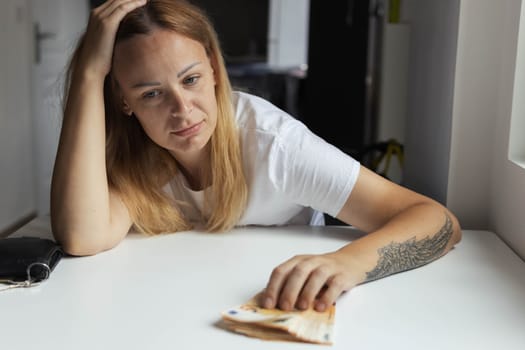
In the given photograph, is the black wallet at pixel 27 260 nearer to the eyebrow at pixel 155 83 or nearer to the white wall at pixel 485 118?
the eyebrow at pixel 155 83

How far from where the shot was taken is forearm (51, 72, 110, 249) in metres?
1.17

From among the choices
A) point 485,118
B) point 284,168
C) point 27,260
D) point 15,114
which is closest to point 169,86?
point 284,168

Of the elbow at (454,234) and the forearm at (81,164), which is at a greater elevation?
the forearm at (81,164)

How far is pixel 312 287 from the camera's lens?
873 millimetres

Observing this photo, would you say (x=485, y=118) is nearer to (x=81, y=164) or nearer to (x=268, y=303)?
(x=268, y=303)

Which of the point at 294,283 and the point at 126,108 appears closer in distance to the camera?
the point at 294,283

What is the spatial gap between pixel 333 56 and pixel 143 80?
383 cm

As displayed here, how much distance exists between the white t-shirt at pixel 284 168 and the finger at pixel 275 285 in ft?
1.06

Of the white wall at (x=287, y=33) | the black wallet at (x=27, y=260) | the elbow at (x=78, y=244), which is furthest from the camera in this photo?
the white wall at (x=287, y=33)

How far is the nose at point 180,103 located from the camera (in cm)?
114

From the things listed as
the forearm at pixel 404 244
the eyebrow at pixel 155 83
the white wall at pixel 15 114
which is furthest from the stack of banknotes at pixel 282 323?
the white wall at pixel 15 114

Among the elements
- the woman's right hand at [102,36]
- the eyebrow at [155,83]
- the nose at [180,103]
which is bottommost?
the nose at [180,103]

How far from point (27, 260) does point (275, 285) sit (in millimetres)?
411

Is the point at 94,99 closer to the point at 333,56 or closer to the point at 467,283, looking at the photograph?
the point at 467,283
